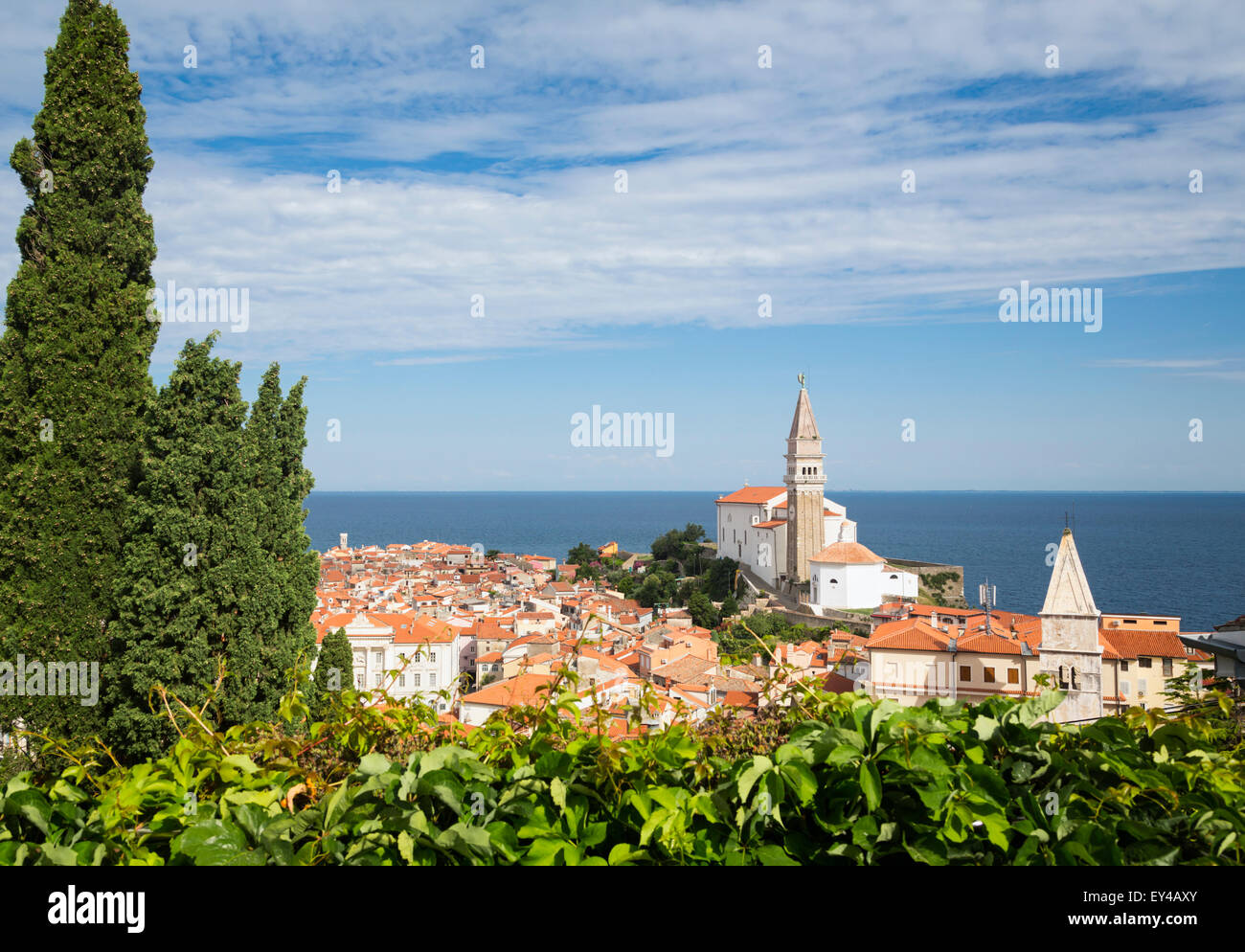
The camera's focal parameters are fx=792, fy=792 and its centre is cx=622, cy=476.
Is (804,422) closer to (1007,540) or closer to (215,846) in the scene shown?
(215,846)

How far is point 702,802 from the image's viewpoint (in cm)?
144

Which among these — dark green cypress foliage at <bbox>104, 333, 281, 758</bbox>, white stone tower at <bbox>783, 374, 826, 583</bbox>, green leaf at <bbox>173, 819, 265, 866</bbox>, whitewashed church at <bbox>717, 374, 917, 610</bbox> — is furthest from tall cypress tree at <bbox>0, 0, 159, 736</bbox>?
white stone tower at <bbox>783, 374, 826, 583</bbox>

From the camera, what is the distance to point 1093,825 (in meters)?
1.40

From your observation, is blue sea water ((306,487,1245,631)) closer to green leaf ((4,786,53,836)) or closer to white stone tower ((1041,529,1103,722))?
white stone tower ((1041,529,1103,722))

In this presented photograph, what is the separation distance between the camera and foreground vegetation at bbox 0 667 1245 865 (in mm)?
1392

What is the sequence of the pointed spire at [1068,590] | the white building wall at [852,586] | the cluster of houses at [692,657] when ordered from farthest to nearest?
1. the white building wall at [852,586]
2. the pointed spire at [1068,590]
3. the cluster of houses at [692,657]

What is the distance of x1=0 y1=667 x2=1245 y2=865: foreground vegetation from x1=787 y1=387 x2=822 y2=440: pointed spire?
52.0 m

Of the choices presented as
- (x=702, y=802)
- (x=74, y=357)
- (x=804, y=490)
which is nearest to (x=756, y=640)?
(x=702, y=802)

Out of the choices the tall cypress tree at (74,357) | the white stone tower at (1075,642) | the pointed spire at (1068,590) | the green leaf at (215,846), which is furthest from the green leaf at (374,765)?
the white stone tower at (1075,642)

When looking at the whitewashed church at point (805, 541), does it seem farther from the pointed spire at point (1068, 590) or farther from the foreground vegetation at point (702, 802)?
the foreground vegetation at point (702, 802)

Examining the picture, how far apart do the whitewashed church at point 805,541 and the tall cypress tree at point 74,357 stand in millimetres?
43316

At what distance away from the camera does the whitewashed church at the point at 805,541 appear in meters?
46.8

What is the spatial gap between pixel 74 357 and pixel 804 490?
48222 millimetres
